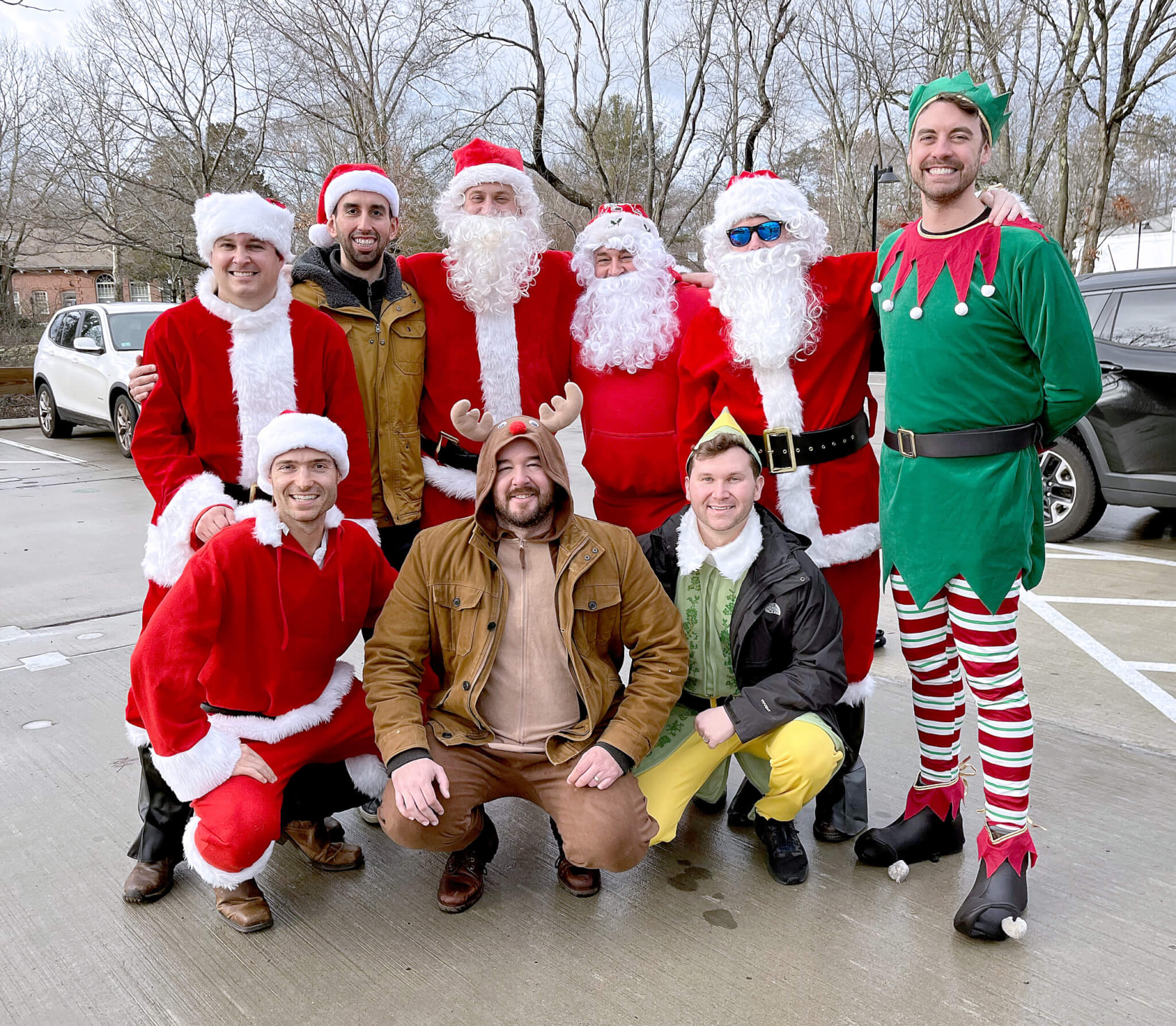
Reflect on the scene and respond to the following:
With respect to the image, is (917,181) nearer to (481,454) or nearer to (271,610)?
(481,454)

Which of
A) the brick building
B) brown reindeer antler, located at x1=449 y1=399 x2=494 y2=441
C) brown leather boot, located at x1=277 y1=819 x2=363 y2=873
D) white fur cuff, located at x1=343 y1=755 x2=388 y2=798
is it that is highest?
the brick building

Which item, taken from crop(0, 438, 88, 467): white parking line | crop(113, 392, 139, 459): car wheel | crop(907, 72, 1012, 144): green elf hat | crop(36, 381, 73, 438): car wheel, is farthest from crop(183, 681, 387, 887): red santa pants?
crop(36, 381, 73, 438): car wheel

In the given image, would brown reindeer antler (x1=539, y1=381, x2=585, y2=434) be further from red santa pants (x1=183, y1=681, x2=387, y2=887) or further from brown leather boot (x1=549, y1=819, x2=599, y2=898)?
brown leather boot (x1=549, y1=819, x2=599, y2=898)

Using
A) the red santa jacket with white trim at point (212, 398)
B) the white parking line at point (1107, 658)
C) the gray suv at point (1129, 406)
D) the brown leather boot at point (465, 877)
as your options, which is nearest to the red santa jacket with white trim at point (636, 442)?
the red santa jacket with white trim at point (212, 398)

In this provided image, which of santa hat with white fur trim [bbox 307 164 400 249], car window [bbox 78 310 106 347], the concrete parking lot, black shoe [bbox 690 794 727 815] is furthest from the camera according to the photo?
car window [bbox 78 310 106 347]

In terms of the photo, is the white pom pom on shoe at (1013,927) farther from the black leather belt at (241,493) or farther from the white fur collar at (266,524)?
the black leather belt at (241,493)

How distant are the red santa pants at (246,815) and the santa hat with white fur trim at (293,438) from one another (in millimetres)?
726

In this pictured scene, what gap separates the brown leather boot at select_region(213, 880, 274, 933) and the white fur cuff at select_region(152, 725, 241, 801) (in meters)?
0.27

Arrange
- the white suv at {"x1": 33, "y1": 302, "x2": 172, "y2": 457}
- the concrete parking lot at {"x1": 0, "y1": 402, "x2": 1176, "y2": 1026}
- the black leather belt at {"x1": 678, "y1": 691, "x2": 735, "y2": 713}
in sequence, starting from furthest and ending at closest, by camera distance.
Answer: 1. the white suv at {"x1": 33, "y1": 302, "x2": 172, "y2": 457}
2. the black leather belt at {"x1": 678, "y1": 691, "x2": 735, "y2": 713}
3. the concrete parking lot at {"x1": 0, "y1": 402, "x2": 1176, "y2": 1026}

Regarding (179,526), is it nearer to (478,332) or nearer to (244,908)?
(244,908)

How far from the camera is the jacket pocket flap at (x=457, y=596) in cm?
280

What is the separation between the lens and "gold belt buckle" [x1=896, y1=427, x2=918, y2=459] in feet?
8.87

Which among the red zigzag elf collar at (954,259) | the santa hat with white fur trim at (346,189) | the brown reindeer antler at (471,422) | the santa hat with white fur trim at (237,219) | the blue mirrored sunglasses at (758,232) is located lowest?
the brown reindeer antler at (471,422)

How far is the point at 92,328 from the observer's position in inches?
480
